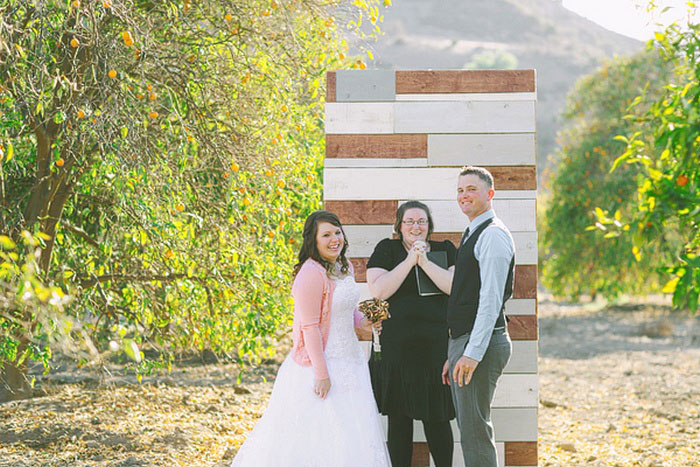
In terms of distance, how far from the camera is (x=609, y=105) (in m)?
17.0

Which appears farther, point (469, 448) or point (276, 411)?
point (276, 411)

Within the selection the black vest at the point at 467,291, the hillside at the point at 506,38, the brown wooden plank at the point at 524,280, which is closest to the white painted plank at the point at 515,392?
the brown wooden plank at the point at 524,280

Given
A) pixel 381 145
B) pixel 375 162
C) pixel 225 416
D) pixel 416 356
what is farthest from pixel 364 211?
pixel 225 416

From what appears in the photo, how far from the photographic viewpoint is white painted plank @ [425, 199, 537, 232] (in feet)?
14.1

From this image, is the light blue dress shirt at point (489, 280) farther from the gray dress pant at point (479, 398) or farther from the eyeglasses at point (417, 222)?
the eyeglasses at point (417, 222)

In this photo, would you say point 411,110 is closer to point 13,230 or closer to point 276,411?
point 276,411

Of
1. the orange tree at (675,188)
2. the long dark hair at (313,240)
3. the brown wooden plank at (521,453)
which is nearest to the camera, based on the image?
the orange tree at (675,188)

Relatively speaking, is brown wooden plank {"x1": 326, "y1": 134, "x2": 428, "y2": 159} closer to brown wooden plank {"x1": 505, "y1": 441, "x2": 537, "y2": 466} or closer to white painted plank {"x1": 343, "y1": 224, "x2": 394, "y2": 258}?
white painted plank {"x1": 343, "y1": 224, "x2": 394, "y2": 258}

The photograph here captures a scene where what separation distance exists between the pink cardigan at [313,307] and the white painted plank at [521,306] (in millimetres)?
1206

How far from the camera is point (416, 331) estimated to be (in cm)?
374

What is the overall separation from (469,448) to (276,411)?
95 cm

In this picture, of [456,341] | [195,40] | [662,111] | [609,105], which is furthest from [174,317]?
[609,105]

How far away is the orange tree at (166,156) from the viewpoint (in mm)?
4371

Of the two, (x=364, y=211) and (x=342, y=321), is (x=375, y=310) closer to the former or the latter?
(x=342, y=321)
